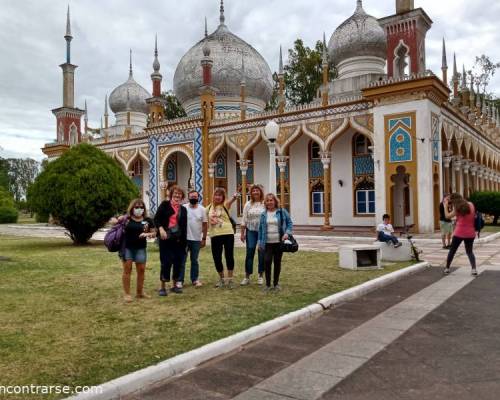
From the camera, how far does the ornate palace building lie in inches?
697

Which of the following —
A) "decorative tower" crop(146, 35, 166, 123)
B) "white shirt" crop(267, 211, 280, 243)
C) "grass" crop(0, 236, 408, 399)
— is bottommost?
"grass" crop(0, 236, 408, 399)

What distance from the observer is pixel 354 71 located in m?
23.1

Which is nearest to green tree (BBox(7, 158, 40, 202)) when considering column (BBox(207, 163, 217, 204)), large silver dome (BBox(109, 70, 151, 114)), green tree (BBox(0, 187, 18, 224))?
green tree (BBox(0, 187, 18, 224))

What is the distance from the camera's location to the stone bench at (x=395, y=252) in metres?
9.86

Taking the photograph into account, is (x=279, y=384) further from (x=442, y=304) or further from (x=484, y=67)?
(x=484, y=67)

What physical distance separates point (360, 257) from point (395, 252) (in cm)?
132

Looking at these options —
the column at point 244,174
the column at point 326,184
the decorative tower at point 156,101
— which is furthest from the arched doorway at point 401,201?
the decorative tower at point 156,101

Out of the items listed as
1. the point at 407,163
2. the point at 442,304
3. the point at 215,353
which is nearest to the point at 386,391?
the point at 215,353

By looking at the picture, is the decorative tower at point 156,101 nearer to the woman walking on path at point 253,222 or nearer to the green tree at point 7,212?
the green tree at point 7,212

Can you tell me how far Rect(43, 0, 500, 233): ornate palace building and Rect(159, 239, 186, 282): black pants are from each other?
9.92 feet

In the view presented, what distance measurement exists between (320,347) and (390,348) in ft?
2.06

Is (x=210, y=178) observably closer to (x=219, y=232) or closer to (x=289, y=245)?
(x=219, y=232)

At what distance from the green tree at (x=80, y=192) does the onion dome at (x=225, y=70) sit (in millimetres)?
14427

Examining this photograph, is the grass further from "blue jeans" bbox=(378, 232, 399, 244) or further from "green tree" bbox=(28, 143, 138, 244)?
"green tree" bbox=(28, 143, 138, 244)
